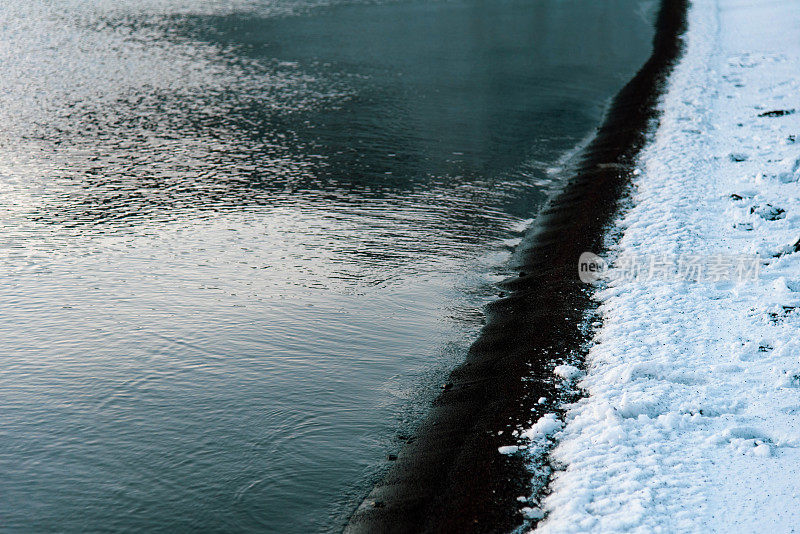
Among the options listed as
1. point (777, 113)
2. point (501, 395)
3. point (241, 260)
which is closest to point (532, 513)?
point (501, 395)

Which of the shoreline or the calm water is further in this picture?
the calm water

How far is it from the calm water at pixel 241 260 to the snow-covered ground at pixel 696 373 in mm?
2190

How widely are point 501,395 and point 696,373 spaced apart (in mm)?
2294

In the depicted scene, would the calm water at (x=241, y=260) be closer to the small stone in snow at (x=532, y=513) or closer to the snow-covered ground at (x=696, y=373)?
the small stone in snow at (x=532, y=513)

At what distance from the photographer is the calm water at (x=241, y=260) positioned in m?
7.70

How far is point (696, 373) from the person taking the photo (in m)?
8.34

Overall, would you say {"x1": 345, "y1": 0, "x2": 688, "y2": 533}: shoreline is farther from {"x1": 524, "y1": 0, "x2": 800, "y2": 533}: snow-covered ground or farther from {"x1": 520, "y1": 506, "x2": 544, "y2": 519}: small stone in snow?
{"x1": 524, "y1": 0, "x2": 800, "y2": 533}: snow-covered ground

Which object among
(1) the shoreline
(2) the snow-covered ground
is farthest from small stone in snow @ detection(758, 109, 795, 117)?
(1) the shoreline

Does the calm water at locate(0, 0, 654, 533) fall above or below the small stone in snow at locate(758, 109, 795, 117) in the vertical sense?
below

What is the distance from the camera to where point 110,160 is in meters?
17.5

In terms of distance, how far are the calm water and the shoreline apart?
355mm

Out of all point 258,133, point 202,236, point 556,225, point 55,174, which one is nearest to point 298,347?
point 202,236

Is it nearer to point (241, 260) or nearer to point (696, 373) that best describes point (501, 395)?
point (696, 373)

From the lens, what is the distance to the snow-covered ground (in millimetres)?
6410
